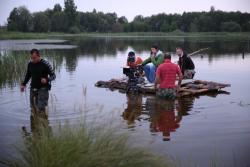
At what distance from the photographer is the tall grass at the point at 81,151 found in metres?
5.00

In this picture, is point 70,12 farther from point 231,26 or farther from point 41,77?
point 41,77

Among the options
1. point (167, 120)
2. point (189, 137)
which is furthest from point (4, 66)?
point (189, 137)

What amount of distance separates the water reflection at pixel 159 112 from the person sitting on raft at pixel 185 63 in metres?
2.39

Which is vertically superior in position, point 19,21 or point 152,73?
point 19,21

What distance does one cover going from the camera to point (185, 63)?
15.2 m

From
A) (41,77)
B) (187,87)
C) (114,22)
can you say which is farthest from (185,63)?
(114,22)

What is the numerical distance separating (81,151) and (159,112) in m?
6.04

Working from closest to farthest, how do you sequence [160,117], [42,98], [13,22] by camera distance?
[42,98] → [160,117] → [13,22]

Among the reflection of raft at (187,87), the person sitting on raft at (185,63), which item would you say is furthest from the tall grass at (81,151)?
the person sitting on raft at (185,63)

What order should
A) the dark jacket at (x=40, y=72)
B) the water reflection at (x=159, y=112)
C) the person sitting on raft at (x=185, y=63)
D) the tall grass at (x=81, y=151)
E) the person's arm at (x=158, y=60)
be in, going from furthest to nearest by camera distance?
the person sitting on raft at (x=185, y=63) → the person's arm at (x=158, y=60) → the water reflection at (x=159, y=112) → the dark jacket at (x=40, y=72) → the tall grass at (x=81, y=151)

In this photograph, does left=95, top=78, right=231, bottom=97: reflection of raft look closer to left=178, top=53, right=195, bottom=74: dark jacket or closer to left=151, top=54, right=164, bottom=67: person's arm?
left=178, top=53, right=195, bottom=74: dark jacket

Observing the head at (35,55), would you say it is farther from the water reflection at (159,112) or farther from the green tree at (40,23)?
the green tree at (40,23)

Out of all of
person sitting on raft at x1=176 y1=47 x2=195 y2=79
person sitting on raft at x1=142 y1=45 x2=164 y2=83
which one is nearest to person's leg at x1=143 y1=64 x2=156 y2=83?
person sitting on raft at x1=142 y1=45 x2=164 y2=83

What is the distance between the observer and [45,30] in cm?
8481
